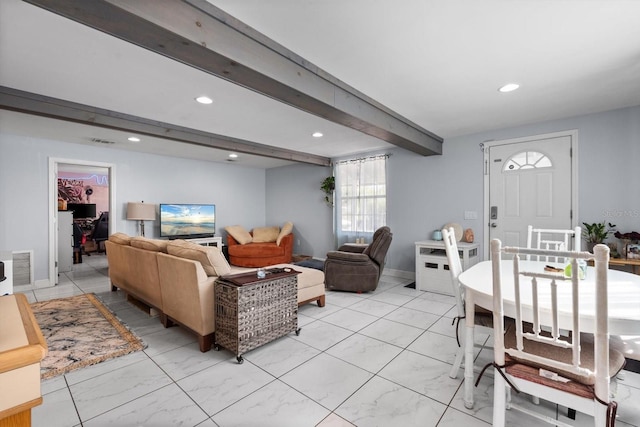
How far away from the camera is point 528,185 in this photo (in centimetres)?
389

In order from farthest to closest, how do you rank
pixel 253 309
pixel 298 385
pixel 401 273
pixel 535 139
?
pixel 401 273 → pixel 535 139 → pixel 253 309 → pixel 298 385

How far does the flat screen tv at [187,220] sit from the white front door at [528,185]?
5370mm

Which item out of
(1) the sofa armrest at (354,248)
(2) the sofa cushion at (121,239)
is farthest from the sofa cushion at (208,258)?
(1) the sofa armrest at (354,248)

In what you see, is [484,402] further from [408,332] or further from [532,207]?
[532,207]

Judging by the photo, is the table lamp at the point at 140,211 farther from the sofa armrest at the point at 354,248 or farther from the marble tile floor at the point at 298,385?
the sofa armrest at the point at 354,248

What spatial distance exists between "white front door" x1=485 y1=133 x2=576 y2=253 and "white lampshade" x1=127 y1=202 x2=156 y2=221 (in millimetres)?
5760

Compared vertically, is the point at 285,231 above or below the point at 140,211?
below

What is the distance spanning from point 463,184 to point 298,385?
12.4 ft

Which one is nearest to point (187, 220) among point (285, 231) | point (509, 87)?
point (285, 231)

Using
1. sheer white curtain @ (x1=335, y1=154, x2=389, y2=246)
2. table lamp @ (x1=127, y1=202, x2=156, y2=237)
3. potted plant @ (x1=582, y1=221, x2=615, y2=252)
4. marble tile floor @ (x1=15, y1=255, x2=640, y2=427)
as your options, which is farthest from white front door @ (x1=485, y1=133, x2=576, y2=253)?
table lamp @ (x1=127, y1=202, x2=156, y2=237)

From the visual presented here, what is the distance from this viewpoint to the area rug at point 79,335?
7.45 ft

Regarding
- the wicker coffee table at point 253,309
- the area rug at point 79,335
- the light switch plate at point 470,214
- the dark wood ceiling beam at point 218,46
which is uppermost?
the dark wood ceiling beam at point 218,46

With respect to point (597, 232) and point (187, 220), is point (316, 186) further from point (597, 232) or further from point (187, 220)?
point (597, 232)

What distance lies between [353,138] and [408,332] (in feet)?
9.60
